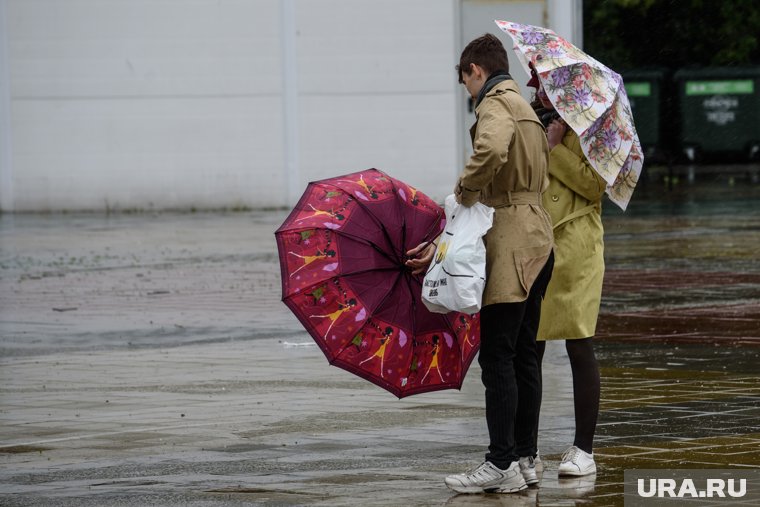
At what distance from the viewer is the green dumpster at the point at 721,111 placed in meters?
48.2

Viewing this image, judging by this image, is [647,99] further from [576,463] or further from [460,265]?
[460,265]

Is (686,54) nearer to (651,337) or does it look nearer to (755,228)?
(755,228)

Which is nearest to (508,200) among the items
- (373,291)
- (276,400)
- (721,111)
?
(373,291)

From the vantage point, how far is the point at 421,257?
21.7 ft

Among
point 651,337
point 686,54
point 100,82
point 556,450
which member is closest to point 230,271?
point 651,337

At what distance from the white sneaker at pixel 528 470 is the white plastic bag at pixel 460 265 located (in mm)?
737

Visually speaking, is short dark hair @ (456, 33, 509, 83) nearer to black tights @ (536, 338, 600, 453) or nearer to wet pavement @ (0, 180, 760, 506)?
black tights @ (536, 338, 600, 453)

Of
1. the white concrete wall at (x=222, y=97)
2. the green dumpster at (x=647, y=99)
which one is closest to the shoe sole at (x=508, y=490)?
the white concrete wall at (x=222, y=97)

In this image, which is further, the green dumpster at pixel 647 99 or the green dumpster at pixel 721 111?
the green dumpster at pixel 647 99

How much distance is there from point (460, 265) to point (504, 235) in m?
0.28

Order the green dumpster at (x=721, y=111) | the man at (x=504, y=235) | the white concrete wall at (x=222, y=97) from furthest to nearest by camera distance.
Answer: the green dumpster at (x=721, y=111)
the white concrete wall at (x=222, y=97)
the man at (x=504, y=235)

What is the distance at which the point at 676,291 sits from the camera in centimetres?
1484

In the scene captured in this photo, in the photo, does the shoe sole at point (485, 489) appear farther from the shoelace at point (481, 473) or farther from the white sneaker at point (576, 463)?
the white sneaker at point (576, 463)

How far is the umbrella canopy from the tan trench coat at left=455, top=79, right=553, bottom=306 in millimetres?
504
